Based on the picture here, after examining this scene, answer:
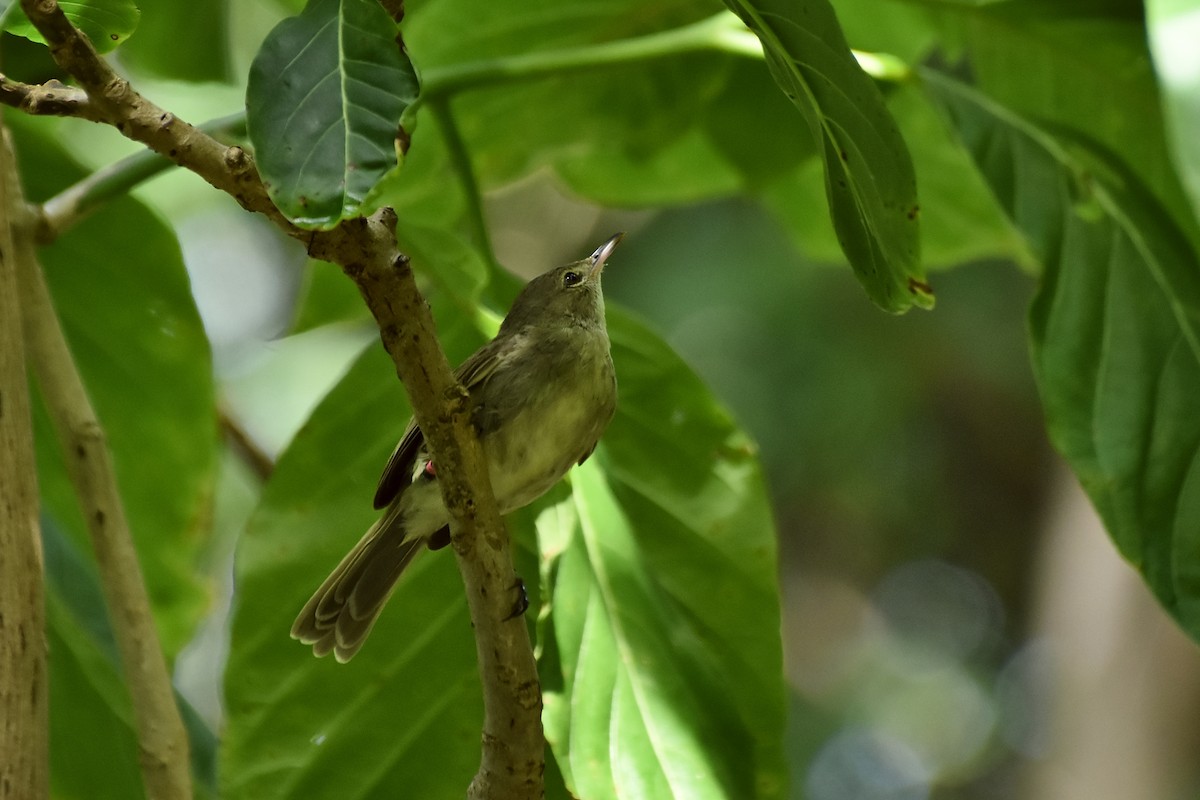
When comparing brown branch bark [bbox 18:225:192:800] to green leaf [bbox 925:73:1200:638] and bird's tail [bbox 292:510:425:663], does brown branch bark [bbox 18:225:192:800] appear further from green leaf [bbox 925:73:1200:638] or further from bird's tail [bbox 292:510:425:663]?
green leaf [bbox 925:73:1200:638]

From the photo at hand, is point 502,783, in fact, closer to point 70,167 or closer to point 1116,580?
point 70,167

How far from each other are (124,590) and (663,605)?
947 millimetres

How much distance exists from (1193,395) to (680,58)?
155cm

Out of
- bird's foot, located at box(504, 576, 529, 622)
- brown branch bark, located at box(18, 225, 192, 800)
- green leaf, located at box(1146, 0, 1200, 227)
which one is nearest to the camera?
green leaf, located at box(1146, 0, 1200, 227)

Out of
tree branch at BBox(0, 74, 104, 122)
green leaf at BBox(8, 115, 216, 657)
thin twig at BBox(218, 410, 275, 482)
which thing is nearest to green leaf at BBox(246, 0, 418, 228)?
tree branch at BBox(0, 74, 104, 122)

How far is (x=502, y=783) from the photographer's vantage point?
1854 millimetres

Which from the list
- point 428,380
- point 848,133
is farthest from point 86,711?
point 848,133

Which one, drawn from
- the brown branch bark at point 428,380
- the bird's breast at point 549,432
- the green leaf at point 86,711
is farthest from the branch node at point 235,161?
the green leaf at point 86,711

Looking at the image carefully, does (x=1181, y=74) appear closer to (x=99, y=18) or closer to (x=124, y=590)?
(x=99, y=18)

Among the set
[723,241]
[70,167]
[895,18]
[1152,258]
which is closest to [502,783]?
[1152,258]

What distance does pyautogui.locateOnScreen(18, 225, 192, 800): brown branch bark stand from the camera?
1988 mm

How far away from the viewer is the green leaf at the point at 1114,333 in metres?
2.24

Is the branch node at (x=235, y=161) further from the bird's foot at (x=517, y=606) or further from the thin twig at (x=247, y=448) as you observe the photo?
the thin twig at (x=247, y=448)

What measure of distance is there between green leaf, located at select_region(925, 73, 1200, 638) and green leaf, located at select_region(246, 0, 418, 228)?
51.5 inches
